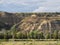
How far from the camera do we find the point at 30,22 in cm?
10612

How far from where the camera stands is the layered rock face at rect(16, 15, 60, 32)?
311ft

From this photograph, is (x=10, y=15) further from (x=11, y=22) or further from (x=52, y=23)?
(x=52, y=23)

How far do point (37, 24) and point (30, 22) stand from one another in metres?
5.65

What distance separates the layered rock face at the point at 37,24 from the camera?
94.9 meters

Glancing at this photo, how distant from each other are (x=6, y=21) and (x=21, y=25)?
356 inches

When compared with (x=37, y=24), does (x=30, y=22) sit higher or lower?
higher

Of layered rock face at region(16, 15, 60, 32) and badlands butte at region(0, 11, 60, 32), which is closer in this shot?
layered rock face at region(16, 15, 60, 32)

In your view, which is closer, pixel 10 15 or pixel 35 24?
pixel 35 24

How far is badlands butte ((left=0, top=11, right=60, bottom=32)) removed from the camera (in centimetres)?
9588

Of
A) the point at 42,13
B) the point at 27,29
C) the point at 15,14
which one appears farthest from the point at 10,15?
the point at 27,29

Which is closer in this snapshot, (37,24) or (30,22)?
(37,24)

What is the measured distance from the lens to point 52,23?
99750 mm

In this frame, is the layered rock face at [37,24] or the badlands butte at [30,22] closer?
the layered rock face at [37,24]

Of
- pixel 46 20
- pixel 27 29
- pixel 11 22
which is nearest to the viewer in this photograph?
pixel 27 29
